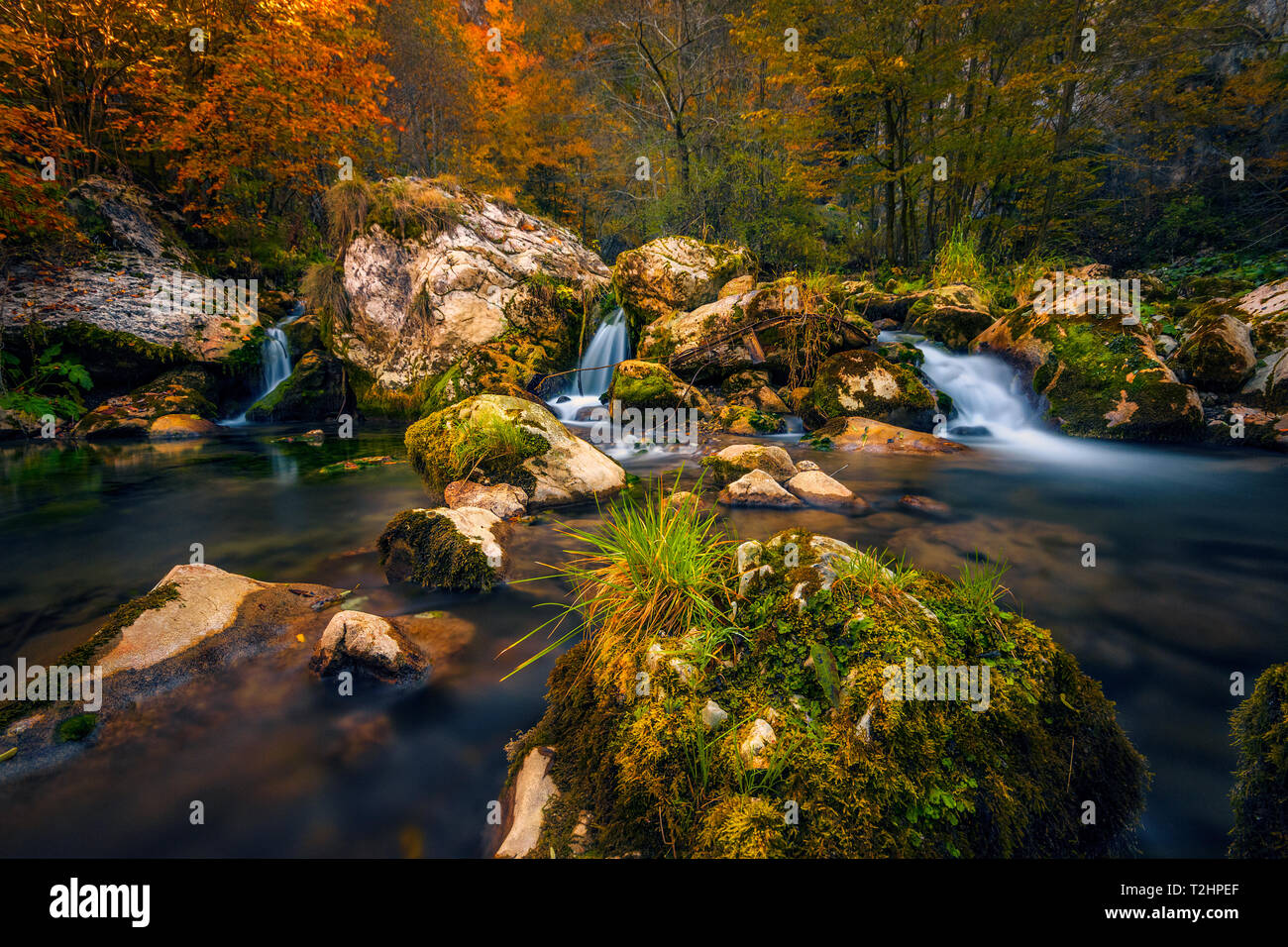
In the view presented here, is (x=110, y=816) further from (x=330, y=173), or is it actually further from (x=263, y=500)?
(x=330, y=173)

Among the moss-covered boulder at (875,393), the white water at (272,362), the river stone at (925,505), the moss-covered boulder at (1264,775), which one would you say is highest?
the white water at (272,362)

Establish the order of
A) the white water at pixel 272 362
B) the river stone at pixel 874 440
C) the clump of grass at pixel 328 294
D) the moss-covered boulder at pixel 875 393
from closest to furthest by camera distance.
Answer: the river stone at pixel 874 440
the moss-covered boulder at pixel 875 393
the clump of grass at pixel 328 294
the white water at pixel 272 362

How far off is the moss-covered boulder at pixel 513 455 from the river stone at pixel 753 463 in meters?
1.28

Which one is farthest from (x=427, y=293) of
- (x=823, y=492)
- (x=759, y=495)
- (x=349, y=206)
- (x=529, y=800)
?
(x=529, y=800)

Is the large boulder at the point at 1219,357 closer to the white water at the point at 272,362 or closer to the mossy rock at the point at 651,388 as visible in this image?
the mossy rock at the point at 651,388

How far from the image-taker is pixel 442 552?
4.12 m

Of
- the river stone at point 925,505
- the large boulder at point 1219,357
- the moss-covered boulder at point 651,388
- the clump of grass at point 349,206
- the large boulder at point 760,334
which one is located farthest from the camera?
the clump of grass at point 349,206

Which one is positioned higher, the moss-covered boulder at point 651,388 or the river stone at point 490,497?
the moss-covered boulder at point 651,388

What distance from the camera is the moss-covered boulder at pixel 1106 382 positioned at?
781 centimetres

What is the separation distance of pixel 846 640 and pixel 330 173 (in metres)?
23.4

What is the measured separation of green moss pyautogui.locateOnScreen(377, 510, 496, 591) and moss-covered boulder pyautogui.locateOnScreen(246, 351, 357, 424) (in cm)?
911

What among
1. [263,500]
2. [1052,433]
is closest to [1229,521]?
[1052,433]

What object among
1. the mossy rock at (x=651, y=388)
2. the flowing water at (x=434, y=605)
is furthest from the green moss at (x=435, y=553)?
the mossy rock at (x=651, y=388)
